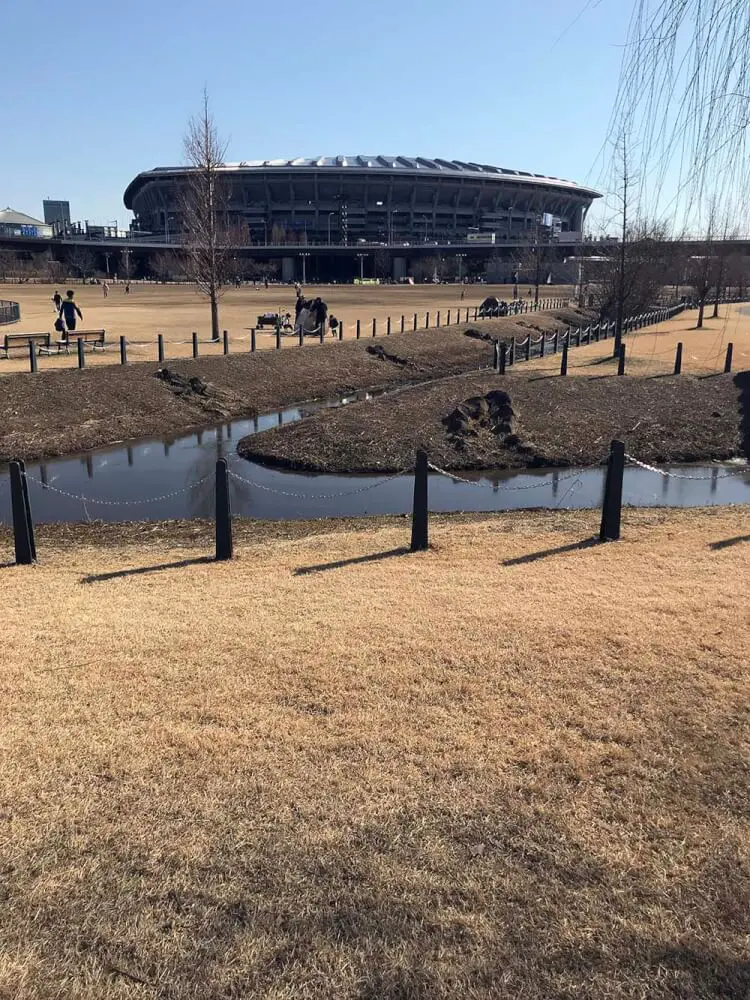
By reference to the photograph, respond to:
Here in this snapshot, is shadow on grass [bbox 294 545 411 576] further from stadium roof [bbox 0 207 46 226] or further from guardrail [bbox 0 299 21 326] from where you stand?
stadium roof [bbox 0 207 46 226]

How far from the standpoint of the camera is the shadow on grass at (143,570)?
802 cm

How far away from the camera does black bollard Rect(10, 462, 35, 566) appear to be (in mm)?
8562

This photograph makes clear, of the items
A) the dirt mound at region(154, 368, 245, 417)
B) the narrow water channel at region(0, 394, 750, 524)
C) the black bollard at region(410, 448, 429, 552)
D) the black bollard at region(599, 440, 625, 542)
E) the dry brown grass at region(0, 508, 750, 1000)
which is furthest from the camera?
the dirt mound at region(154, 368, 245, 417)

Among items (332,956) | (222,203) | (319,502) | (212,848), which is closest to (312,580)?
(212,848)

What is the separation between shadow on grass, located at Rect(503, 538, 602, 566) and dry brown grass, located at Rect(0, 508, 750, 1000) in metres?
Result: 1.07

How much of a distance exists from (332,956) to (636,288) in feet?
141

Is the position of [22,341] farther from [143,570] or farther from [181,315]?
[181,315]

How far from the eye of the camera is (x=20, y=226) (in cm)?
12950

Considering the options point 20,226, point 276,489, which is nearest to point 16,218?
point 20,226

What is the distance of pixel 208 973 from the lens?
2711mm

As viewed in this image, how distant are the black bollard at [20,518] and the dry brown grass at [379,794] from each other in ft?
6.64

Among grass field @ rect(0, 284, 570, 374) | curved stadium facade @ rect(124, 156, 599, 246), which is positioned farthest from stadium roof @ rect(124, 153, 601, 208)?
grass field @ rect(0, 284, 570, 374)

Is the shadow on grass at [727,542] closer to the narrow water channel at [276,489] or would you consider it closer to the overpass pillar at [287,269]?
the narrow water channel at [276,489]

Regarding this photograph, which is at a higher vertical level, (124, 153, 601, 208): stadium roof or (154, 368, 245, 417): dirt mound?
(124, 153, 601, 208): stadium roof
